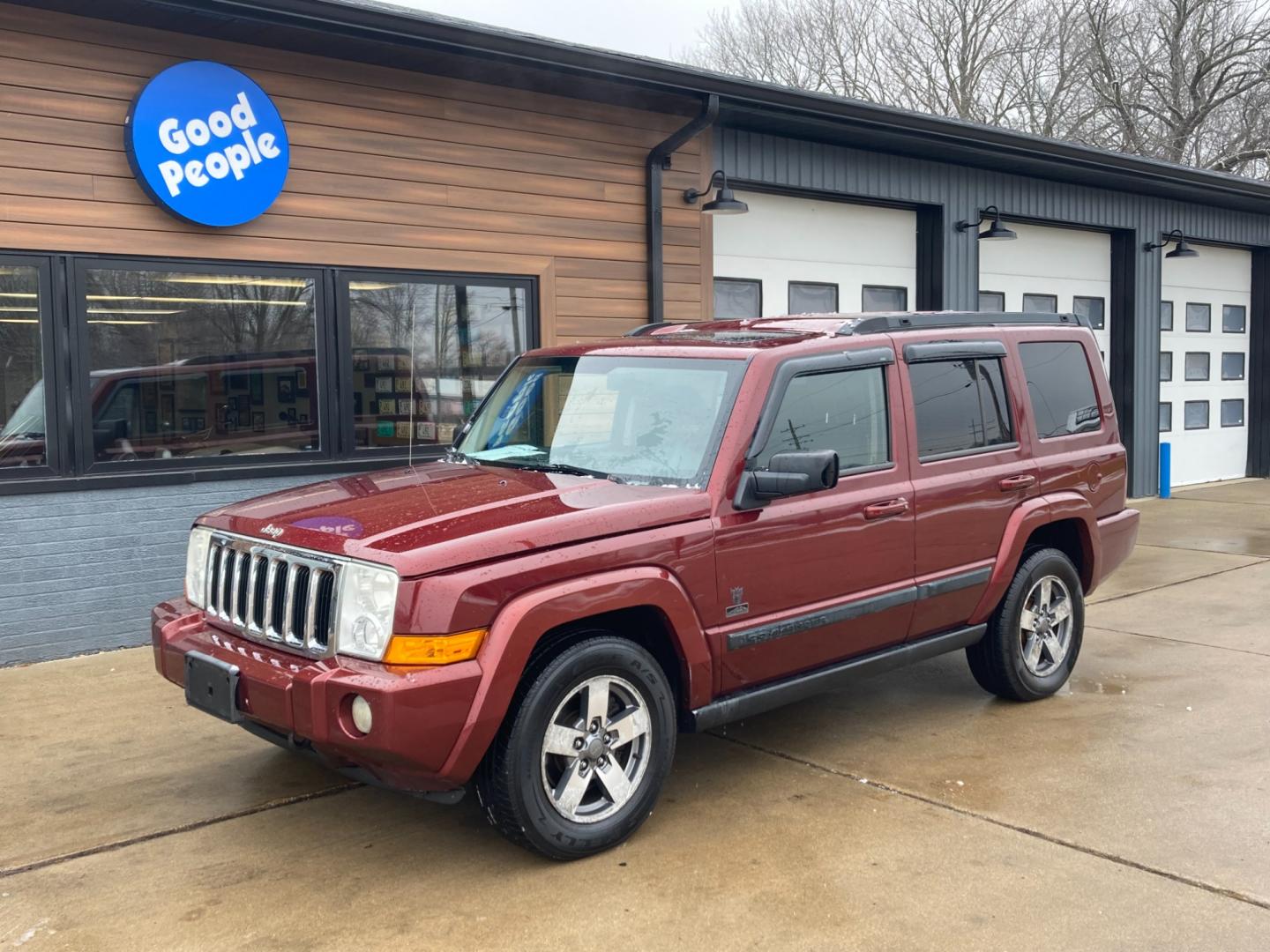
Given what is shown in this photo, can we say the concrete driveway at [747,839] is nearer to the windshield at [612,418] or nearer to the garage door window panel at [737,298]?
the windshield at [612,418]

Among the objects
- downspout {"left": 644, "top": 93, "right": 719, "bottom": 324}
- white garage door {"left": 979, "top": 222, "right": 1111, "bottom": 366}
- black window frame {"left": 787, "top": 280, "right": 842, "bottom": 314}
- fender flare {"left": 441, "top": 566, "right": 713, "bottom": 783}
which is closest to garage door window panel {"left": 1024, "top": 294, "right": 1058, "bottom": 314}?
white garage door {"left": 979, "top": 222, "right": 1111, "bottom": 366}

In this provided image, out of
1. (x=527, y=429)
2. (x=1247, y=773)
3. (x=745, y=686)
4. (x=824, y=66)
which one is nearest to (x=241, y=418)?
(x=527, y=429)

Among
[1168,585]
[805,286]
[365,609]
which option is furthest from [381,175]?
[1168,585]

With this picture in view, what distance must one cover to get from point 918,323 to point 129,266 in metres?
4.67

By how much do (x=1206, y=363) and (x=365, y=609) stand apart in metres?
14.8

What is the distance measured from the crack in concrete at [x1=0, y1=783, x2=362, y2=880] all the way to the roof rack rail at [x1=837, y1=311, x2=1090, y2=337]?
2866 millimetres

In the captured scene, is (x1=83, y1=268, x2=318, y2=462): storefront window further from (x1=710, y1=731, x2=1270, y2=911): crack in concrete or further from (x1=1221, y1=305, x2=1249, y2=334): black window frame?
(x1=1221, y1=305, x2=1249, y2=334): black window frame

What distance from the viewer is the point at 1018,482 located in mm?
5457

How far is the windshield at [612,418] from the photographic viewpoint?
14.7 feet

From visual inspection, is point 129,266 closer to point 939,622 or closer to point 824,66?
point 939,622

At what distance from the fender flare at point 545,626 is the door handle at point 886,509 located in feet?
3.30

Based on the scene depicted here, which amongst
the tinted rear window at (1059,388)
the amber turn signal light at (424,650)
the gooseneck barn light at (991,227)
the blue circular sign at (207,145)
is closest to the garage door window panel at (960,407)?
the tinted rear window at (1059,388)

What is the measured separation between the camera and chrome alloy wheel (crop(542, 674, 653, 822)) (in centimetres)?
392

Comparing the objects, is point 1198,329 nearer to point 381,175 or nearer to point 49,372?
point 381,175
